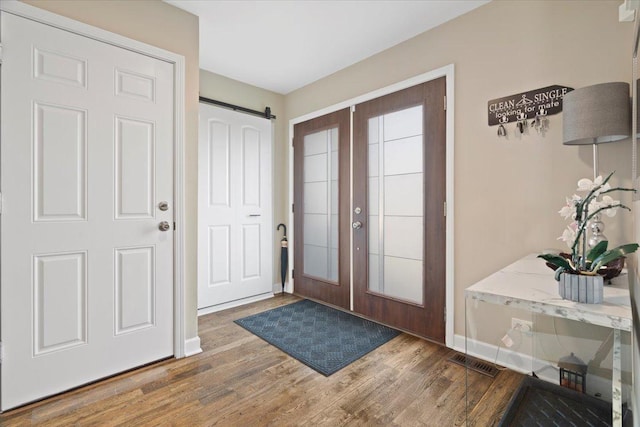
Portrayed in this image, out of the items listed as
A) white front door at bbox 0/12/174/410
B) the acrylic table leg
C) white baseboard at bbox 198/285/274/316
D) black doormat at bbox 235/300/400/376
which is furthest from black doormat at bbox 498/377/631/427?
white baseboard at bbox 198/285/274/316

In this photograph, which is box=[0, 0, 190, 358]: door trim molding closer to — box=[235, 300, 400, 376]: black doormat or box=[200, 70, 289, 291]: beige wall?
box=[235, 300, 400, 376]: black doormat

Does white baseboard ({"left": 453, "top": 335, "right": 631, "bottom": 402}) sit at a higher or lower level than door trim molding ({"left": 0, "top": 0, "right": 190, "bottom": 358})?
lower

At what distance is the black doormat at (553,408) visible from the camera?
4.80ft

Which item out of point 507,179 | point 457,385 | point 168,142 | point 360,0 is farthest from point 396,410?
point 360,0

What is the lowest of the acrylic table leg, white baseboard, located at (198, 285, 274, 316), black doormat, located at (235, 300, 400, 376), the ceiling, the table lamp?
black doormat, located at (235, 300, 400, 376)

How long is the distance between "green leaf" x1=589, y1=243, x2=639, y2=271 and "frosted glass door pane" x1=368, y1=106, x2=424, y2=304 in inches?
57.7

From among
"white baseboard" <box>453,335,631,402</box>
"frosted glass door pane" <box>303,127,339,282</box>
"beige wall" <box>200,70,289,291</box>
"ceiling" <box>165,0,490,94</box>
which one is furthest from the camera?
"beige wall" <box>200,70,289,291</box>

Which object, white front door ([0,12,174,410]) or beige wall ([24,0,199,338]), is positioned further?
beige wall ([24,0,199,338])

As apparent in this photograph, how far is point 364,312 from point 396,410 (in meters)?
1.30

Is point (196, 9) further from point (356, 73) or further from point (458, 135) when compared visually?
point (458, 135)

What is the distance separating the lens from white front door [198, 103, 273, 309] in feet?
10.4

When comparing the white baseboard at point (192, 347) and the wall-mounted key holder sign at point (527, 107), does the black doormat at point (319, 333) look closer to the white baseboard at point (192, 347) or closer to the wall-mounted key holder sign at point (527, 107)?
the white baseboard at point (192, 347)

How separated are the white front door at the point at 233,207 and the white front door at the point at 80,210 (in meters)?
0.97

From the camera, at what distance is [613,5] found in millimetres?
1684
